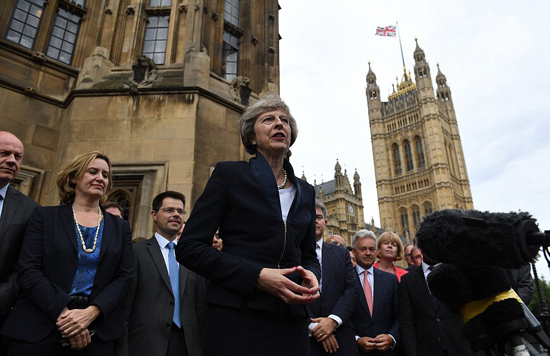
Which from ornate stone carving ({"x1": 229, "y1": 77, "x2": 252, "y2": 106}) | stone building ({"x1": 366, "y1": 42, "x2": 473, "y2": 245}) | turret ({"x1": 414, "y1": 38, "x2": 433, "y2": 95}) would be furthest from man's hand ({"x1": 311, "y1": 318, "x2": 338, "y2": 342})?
turret ({"x1": 414, "y1": 38, "x2": 433, "y2": 95})

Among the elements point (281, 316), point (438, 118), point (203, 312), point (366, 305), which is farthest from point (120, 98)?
point (438, 118)

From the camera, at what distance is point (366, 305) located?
11.5ft

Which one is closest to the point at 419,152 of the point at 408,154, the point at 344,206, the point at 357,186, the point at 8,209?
the point at 408,154

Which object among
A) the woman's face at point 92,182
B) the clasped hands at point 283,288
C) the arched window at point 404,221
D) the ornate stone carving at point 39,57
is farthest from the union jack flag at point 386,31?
the clasped hands at point 283,288

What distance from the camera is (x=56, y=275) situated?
202 cm

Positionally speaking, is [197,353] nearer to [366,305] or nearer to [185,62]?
[366,305]

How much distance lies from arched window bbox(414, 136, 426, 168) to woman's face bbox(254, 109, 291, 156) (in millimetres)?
76037

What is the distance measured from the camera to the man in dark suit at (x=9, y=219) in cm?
206

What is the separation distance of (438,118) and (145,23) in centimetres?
7239

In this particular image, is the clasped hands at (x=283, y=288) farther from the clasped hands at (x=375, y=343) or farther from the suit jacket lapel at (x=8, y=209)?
the clasped hands at (x=375, y=343)

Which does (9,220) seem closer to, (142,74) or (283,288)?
(283,288)

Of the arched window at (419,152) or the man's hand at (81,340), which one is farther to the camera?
the arched window at (419,152)

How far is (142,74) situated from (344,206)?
5343 centimetres

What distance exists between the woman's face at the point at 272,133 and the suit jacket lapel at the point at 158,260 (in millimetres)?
1509
